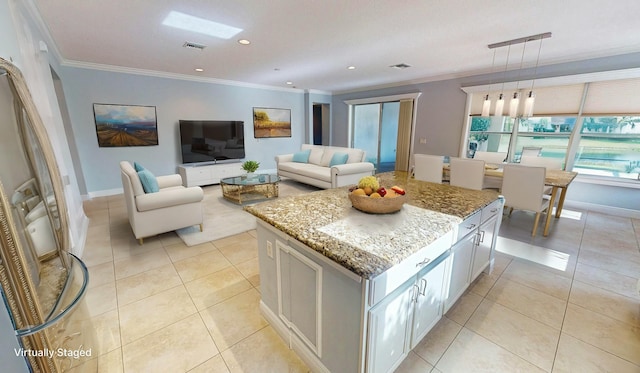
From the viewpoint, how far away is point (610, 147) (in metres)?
3.94

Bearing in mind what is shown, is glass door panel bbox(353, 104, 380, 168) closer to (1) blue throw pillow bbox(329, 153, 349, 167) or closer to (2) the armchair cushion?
(1) blue throw pillow bbox(329, 153, 349, 167)

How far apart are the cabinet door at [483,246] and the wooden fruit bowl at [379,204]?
2.69 feet

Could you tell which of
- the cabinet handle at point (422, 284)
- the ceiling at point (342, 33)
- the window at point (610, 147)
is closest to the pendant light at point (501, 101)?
the ceiling at point (342, 33)

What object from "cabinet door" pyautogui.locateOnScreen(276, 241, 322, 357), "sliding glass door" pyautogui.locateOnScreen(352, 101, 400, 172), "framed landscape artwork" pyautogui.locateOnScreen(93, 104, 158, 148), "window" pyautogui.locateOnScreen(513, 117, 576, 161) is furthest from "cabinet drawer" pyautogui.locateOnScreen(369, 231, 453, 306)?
"framed landscape artwork" pyautogui.locateOnScreen(93, 104, 158, 148)

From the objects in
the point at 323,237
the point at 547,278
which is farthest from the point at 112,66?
the point at 547,278

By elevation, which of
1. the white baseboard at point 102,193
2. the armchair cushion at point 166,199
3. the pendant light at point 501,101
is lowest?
the white baseboard at point 102,193

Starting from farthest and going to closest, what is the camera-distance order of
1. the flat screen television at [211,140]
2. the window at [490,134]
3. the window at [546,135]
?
the flat screen television at [211,140]
the window at [490,134]
the window at [546,135]

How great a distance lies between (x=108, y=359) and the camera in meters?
1.53

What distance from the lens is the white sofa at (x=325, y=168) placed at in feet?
15.7

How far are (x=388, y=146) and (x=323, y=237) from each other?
6.51 metres

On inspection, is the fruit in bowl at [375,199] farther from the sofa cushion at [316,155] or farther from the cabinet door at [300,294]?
the sofa cushion at [316,155]

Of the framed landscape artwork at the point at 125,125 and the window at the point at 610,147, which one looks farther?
the framed landscape artwork at the point at 125,125

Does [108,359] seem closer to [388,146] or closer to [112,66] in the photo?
[112,66]

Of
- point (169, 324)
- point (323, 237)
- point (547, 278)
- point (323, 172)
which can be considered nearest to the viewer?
point (323, 237)
